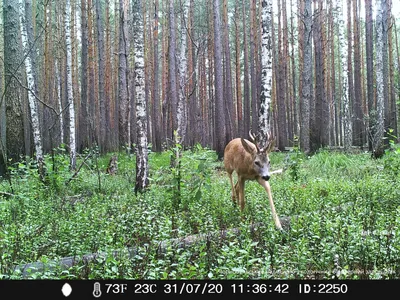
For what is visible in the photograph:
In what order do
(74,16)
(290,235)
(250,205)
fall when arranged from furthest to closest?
(74,16)
(250,205)
(290,235)

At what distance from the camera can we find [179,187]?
8156mm

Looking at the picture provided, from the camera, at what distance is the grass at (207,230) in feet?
13.0

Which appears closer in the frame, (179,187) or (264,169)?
(264,169)

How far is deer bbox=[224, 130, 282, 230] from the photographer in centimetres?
682

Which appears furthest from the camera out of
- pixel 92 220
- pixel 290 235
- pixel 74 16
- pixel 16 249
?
pixel 74 16

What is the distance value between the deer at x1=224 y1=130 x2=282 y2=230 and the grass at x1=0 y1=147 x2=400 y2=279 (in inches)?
11.2

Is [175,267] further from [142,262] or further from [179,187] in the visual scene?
[179,187]

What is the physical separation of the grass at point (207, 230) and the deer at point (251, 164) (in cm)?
29

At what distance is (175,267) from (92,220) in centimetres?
234

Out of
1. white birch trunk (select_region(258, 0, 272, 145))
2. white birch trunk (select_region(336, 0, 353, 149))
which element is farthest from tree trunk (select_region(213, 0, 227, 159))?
white birch trunk (select_region(258, 0, 272, 145))

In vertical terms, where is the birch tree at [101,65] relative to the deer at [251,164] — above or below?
above
